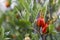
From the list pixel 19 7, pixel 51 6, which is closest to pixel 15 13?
pixel 19 7

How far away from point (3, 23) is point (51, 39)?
23 cm

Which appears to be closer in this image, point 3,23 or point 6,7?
point 3,23

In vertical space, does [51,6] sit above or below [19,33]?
above

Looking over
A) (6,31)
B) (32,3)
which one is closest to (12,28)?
(6,31)

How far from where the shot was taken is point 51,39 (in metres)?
0.79

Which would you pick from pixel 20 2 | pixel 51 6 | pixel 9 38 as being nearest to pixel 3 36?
pixel 9 38

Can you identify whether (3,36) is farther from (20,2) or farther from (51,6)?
(51,6)

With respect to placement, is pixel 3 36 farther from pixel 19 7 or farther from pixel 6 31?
pixel 19 7

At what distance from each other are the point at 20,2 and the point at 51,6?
0.16 metres

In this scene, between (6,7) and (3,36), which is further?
(6,7)

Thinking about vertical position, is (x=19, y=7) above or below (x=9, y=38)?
above

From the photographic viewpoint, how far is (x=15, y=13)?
29.4 inches

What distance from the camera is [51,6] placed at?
0.80 metres

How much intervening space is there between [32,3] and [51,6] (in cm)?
10
